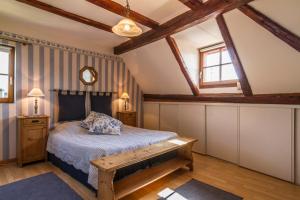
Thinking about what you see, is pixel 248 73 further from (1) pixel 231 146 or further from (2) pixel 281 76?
(1) pixel 231 146

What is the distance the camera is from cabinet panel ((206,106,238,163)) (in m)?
3.38

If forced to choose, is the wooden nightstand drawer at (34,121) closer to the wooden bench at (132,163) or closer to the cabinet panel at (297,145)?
the wooden bench at (132,163)

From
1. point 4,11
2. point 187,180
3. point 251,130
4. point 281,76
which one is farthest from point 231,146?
point 4,11

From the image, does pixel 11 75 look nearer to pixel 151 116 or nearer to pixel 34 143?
pixel 34 143

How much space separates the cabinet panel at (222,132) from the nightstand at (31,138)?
3323mm

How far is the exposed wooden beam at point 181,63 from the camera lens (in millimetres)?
3383

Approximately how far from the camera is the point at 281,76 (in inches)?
102

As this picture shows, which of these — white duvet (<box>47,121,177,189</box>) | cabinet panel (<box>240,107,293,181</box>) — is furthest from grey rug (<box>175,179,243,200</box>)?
cabinet panel (<box>240,107,293,181</box>)

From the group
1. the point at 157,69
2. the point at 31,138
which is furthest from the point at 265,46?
the point at 31,138

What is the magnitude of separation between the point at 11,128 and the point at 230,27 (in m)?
4.14

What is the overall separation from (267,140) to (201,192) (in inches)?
60.2

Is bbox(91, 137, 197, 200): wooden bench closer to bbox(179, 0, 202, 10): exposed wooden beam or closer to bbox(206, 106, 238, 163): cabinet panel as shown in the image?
bbox(206, 106, 238, 163): cabinet panel

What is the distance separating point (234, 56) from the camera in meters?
2.81

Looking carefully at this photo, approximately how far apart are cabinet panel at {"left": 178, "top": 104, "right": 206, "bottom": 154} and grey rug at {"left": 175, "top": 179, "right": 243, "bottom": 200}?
1.53 meters
